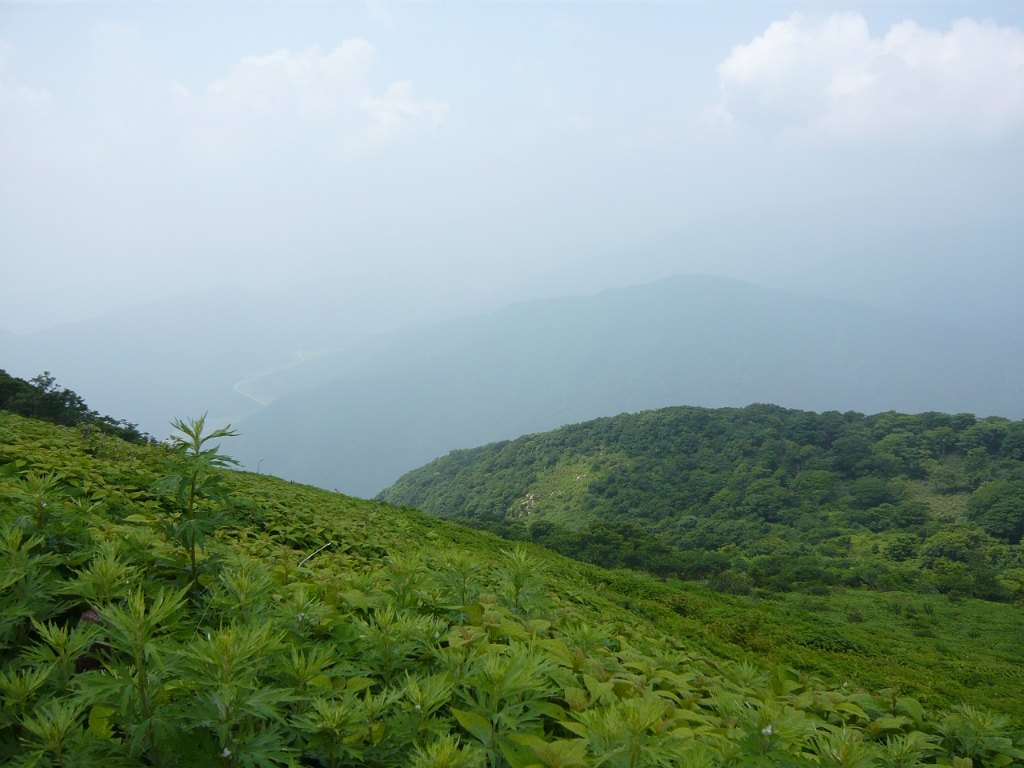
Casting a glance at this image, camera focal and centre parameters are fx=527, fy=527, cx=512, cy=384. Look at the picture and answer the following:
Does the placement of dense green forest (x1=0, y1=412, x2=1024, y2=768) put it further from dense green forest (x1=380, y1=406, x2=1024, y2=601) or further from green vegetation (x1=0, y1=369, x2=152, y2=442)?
dense green forest (x1=380, y1=406, x2=1024, y2=601)

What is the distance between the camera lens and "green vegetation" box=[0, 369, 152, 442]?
539 inches

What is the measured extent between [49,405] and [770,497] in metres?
41.5

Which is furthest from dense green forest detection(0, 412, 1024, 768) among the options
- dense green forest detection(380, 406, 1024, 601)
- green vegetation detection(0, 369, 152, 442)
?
dense green forest detection(380, 406, 1024, 601)

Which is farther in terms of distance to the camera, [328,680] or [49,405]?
[49,405]

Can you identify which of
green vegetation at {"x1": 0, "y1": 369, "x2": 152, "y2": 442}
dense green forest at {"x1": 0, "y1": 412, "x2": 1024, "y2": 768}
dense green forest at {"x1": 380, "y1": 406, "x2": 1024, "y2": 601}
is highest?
green vegetation at {"x1": 0, "y1": 369, "x2": 152, "y2": 442}

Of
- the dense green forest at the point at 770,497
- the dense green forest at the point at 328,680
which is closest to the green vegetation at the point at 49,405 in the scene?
the dense green forest at the point at 328,680

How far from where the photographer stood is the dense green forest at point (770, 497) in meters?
24.7

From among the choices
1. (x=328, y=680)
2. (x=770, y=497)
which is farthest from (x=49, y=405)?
(x=770, y=497)

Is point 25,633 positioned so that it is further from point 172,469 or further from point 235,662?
point 235,662

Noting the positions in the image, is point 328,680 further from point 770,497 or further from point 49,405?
point 770,497

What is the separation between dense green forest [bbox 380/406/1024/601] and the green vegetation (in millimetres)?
17003

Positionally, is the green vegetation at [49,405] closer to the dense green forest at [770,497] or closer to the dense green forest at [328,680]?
the dense green forest at [328,680]

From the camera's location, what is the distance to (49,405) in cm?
1422

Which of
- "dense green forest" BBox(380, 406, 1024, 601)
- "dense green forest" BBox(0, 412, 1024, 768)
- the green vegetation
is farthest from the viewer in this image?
"dense green forest" BBox(380, 406, 1024, 601)
